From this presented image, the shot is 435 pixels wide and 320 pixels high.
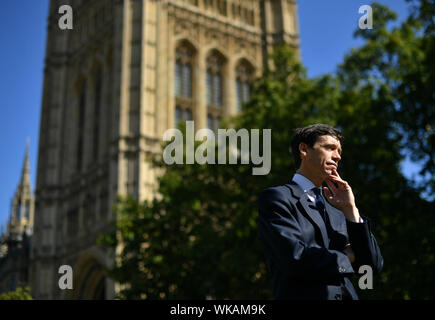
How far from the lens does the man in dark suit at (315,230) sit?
2490mm

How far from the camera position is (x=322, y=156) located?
2.88 metres

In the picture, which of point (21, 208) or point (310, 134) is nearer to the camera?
point (310, 134)

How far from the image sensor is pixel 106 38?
3741 cm

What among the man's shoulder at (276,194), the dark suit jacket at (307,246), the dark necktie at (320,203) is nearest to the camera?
the dark suit jacket at (307,246)

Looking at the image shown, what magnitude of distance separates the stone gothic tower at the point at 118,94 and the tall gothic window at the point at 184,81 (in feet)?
0.21

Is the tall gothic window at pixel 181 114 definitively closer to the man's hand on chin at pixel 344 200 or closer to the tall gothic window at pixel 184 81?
the tall gothic window at pixel 184 81

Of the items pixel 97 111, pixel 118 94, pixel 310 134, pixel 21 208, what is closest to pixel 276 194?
pixel 310 134

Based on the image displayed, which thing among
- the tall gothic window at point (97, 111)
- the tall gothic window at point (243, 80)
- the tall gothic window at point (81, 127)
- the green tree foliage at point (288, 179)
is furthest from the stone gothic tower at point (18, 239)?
the green tree foliage at point (288, 179)

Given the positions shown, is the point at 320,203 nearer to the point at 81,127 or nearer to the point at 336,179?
the point at 336,179

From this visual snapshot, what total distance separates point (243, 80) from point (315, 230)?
121 feet

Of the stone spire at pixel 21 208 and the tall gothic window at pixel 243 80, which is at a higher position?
the tall gothic window at pixel 243 80

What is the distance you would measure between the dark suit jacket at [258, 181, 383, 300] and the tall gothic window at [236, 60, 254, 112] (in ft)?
116

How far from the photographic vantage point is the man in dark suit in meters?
2.49
